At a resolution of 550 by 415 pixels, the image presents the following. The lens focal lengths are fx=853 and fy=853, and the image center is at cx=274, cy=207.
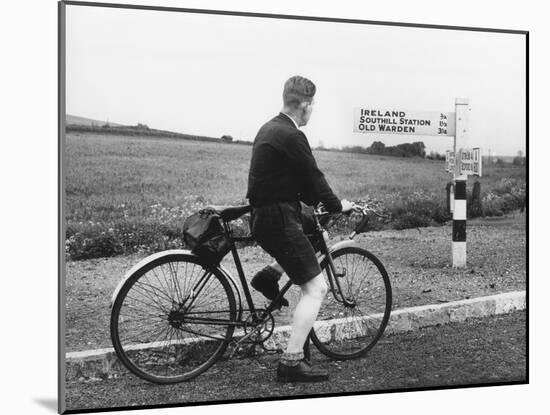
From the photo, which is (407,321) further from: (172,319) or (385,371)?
(172,319)

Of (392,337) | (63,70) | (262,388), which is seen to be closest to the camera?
(63,70)

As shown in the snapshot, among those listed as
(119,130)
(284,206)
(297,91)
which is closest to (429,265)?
(284,206)

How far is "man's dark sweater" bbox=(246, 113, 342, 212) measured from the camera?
536cm

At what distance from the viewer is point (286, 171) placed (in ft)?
17.7

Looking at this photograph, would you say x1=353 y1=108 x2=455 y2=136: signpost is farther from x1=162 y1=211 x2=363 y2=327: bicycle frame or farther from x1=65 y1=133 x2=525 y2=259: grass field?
x1=162 y1=211 x2=363 y2=327: bicycle frame

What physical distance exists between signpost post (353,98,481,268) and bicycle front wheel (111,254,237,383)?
1.59 metres

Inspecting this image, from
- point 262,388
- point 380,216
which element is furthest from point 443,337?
point 262,388

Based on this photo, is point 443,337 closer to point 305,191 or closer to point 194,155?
point 305,191

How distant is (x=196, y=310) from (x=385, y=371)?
148 centimetres

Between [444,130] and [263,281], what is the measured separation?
182cm

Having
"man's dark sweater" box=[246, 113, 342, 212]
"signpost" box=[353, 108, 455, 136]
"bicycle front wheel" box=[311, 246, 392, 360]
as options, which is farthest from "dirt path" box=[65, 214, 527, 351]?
"signpost" box=[353, 108, 455, 136]

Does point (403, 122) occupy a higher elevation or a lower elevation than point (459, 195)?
higher

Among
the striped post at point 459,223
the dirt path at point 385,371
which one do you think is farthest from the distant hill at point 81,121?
the striped post at point 459,223

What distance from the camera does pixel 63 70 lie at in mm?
5273
